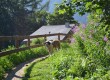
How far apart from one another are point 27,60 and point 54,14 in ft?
175

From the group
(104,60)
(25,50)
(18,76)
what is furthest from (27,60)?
(104,60)

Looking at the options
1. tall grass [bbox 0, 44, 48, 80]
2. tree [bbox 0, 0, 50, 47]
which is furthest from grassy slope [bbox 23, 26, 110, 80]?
tree [bbox 0, 0, 50, 47]

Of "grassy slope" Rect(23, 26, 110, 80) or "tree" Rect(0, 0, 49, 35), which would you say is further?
"tree" Rect(0, 0, 49, 35)

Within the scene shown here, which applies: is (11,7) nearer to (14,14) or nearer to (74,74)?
(14,14)

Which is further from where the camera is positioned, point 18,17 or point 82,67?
point 18,17

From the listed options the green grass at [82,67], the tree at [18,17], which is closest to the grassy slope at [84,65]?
the green grass at [82,67]

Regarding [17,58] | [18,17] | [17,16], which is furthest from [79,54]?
[18,17]

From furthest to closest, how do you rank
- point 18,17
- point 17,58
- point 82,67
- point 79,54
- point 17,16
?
point 18,17 → point 17,16 → point 17,58 → point 79,54 → point 82,67

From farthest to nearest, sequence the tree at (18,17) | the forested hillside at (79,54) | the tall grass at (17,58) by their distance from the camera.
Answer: the tree at (18,17) → the tall grass at (17,58) → the forested hillside at (79,54)

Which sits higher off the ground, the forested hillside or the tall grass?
the forested hillside

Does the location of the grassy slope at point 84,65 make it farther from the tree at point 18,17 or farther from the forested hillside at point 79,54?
the tree at point 18,17

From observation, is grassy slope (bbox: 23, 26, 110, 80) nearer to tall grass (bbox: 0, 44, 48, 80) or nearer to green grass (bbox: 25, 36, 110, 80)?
green grass (bbox: 25, 36, 110, 80)

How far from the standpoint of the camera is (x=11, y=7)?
7438 centimetres

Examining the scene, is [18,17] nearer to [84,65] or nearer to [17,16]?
[17,16]
